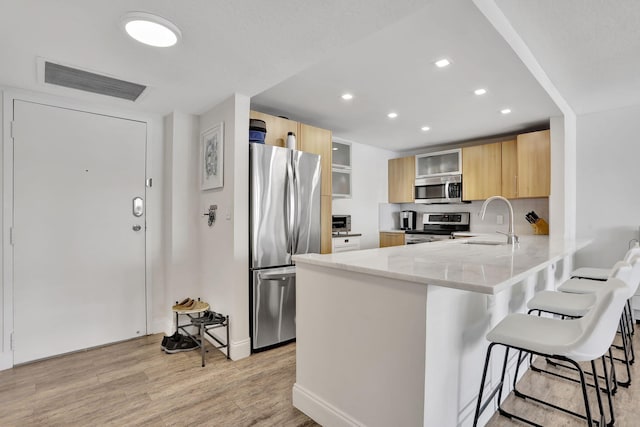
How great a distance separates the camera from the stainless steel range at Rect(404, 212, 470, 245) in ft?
16.2

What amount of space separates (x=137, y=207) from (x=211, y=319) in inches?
52.5

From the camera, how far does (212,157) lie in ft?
9.86

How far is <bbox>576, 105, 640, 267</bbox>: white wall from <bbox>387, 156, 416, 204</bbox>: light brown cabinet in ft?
7.02

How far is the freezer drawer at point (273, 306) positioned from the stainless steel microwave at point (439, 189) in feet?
9.87

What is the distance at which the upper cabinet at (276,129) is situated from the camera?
312 cm

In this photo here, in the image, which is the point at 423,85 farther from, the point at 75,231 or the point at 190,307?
the point at 75,231

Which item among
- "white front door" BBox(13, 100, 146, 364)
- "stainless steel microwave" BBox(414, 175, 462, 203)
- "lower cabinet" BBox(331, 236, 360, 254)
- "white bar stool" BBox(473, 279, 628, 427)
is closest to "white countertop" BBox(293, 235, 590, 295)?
"white bar stool" BBox(473, 279, 628, 427)

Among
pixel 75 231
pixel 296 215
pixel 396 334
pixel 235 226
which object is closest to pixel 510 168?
pixel 296 215

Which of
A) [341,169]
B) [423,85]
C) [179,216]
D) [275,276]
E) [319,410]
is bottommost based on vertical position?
[319,410]

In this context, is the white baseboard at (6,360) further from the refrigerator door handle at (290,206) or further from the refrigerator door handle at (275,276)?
the refrigerator door handle at (290,206)

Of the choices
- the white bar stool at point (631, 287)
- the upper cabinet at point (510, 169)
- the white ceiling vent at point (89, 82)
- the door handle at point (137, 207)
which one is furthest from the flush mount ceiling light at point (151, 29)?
the upper cabinet at point (510, 169)

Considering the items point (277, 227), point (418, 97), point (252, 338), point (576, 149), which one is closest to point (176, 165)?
point (277, 227)

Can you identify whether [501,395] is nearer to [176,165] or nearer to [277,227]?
[277,227]

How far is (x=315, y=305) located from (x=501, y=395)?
1251 millimetres
